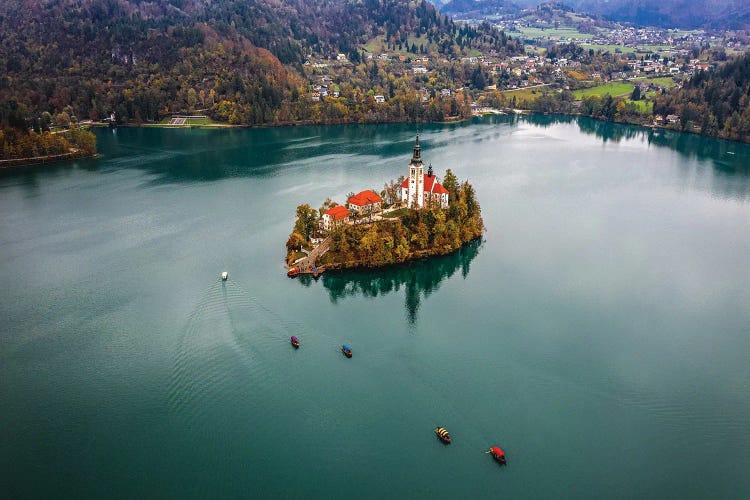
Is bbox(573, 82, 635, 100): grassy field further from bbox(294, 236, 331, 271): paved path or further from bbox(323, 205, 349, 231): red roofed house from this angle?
bbox(294, 236, 331, 271): paved path

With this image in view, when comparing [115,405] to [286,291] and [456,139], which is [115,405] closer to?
[286,291]

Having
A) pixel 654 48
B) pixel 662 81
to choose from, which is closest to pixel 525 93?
pixel 662 81

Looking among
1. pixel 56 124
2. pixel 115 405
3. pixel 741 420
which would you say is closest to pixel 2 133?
pixel 56 124

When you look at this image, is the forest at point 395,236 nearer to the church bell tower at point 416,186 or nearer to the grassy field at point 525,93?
the church bell tower at point 416,186

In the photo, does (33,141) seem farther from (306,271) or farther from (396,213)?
(396,213)

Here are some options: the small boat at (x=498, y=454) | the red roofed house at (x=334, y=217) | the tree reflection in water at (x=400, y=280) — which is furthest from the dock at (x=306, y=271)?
the small boat at (x=498, y=454)
